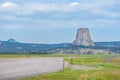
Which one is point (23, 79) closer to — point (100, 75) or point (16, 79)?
point (16, 79)

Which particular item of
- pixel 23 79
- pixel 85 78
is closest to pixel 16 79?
pixel 23 79

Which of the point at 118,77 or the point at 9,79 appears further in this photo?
the point at 9,79

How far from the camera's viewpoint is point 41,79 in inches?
1921

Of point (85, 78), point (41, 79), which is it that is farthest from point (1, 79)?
point (85, 78)

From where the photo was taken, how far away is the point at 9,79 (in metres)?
49.6

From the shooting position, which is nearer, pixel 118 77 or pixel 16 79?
pixel 118 77

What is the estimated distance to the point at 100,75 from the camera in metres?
45.4

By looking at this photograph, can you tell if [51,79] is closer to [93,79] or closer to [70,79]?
[70,79]

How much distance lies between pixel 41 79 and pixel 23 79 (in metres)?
2.09

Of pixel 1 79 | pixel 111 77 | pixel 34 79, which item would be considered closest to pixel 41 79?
pixel 34 79

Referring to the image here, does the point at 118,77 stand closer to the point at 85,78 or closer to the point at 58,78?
the point at 85,78

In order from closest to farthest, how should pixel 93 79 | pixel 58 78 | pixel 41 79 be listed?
1. pixel 93 79
2. pixel 41 79
3. pixel 58 78

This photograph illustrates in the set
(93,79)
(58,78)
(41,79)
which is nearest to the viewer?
(93,79)

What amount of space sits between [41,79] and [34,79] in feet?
2.72
